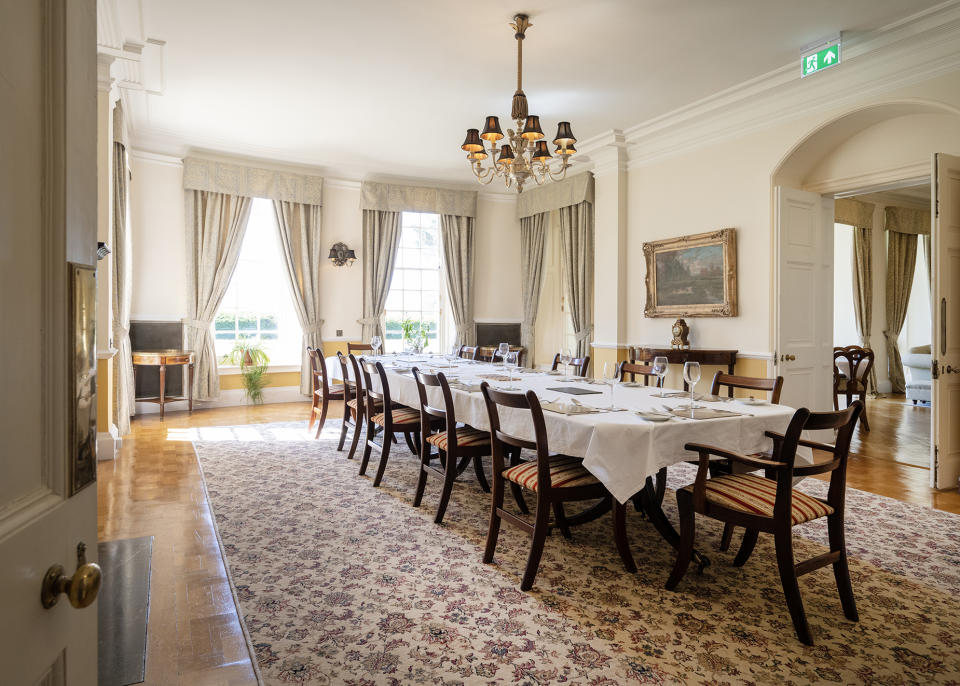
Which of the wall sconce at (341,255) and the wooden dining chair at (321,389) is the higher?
the wall sconce at (341,255)

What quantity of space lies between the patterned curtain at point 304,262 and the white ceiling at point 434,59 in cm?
112

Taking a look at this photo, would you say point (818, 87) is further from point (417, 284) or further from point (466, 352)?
point (417, 284)

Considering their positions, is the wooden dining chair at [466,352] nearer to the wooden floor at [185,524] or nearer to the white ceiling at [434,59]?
the wooden floor at [185,524]

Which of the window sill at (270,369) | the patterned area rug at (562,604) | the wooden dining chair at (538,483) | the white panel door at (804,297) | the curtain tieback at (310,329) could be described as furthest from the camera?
the curtain tieback at (310,329)

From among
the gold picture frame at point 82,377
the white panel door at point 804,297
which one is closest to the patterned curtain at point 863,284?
the white panel door at point 804,297

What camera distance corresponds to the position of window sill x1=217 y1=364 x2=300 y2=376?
24.7ft

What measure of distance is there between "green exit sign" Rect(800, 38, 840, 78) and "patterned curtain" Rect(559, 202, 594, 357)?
319cm

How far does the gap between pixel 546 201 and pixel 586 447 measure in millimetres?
6255

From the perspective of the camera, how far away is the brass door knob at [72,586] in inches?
25.8

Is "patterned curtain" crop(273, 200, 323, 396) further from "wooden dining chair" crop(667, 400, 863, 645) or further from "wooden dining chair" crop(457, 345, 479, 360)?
"wooden dining chair" crop(667, 400, 863, 645)

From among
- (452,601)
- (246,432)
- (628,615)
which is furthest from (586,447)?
(246,432)

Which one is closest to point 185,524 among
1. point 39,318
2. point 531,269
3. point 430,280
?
point 39,318

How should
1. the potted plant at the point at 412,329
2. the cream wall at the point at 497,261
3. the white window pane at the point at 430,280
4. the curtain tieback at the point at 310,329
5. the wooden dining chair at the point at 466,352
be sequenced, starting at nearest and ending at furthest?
the wooden dining chair at the point at 466,352 → the curtain tieback at the point at 310,329 → the potted plant at the point at 412,329 → the white window pane at the point at 430,280 → the cream wall at the point at 497,261

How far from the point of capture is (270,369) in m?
7.90
